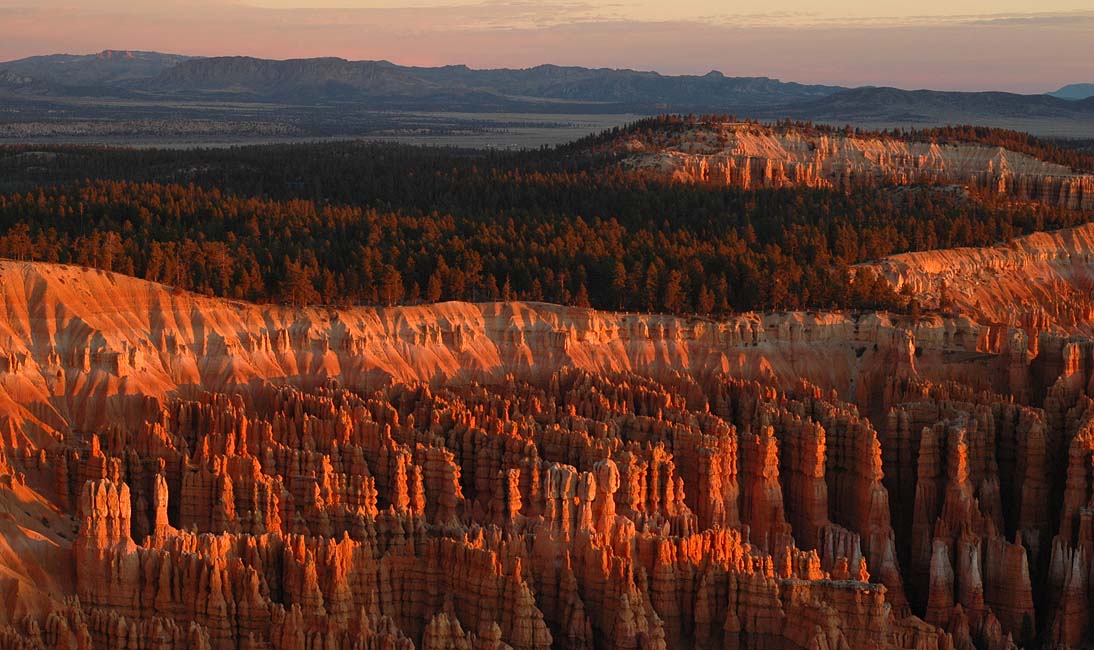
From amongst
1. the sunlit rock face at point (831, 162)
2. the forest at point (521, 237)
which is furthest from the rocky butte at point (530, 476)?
the sunlit rock face at point (831, 162)

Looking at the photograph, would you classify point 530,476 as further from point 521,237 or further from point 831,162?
Result: point 831,162

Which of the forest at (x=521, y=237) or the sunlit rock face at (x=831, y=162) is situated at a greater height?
the forest at (x=521, y=237)

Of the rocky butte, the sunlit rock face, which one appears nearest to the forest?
the rocky butte

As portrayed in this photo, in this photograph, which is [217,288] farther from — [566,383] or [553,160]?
[553,160]

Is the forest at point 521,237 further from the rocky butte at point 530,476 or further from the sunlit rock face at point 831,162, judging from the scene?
the sunlit rock face at point 831,162

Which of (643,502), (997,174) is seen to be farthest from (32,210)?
(997,174)

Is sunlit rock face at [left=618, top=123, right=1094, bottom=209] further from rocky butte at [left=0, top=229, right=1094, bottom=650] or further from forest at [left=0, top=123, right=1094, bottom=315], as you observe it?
rocky butte at [left=0, top=229, right=1094, bottom=650]
